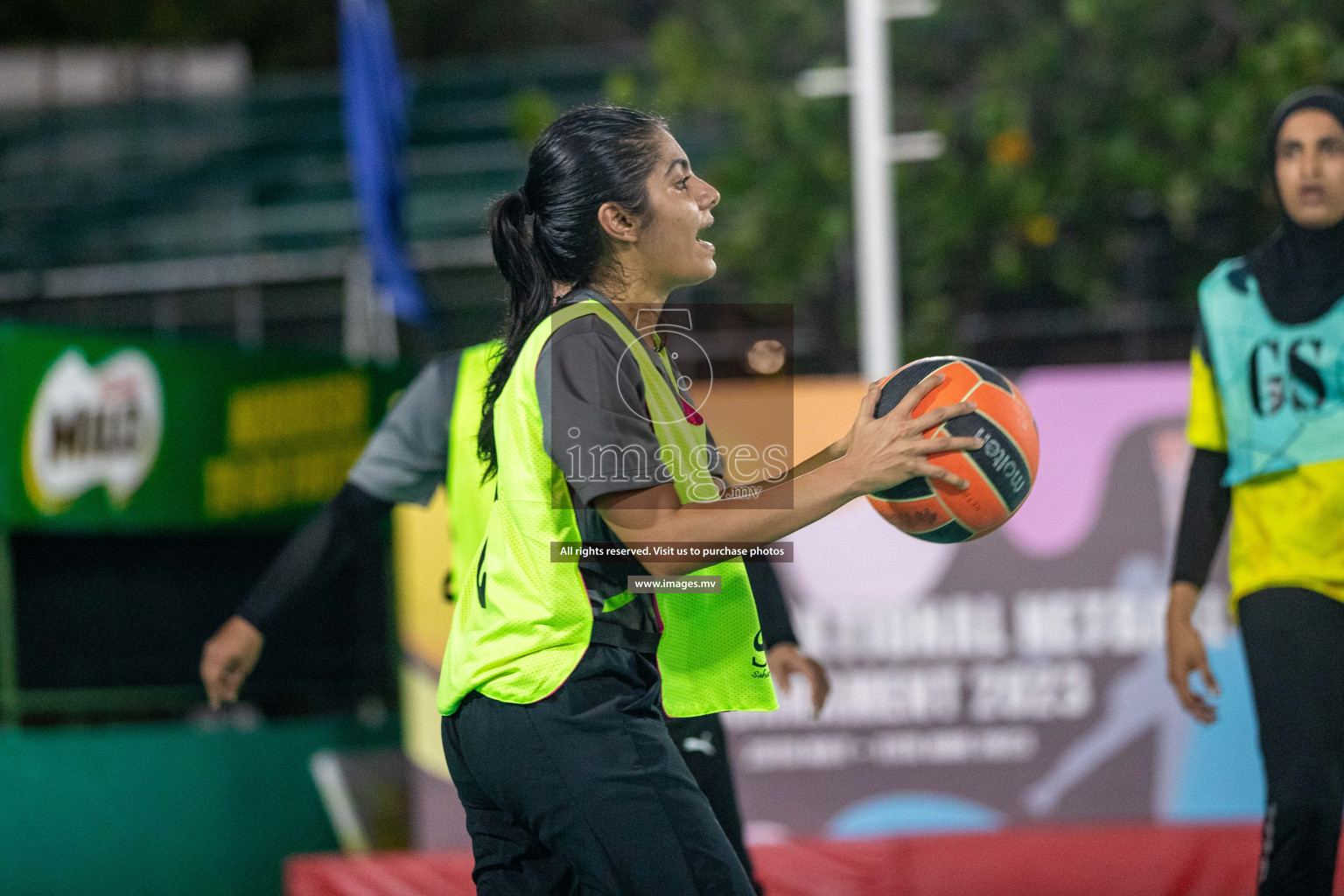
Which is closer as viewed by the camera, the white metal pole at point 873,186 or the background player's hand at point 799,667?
the background player's hand at point 799,667

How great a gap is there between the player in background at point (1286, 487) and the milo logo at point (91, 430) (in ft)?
A: 17.2

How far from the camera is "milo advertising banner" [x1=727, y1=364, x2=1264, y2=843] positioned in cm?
730

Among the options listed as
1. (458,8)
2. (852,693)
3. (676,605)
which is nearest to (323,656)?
(852,693)

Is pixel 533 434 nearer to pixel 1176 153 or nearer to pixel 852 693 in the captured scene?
pixel 852 693

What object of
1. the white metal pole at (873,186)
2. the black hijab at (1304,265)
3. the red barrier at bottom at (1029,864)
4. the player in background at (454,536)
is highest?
the white metal pole at (873,186)

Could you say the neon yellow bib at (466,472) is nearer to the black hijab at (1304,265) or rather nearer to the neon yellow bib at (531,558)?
the neon yellow bib at (531,558)

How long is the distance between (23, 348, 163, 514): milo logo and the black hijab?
17.8 ft

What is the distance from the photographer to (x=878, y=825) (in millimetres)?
7449

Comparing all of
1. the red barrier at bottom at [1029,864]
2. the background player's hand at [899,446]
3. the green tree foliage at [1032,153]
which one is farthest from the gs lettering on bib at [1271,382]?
the green tree foliage at [1032,153]

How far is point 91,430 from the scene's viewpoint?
7.52 meters

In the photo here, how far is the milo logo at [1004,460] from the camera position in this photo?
3.03m

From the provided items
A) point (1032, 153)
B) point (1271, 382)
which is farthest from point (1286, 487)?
point (1032, 153)

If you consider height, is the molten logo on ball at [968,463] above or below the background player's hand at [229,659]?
above

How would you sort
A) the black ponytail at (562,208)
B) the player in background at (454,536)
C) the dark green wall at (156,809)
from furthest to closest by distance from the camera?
the dark green wall at (156,809), the player in background at (454,536), the black ponytail at (562,208)
